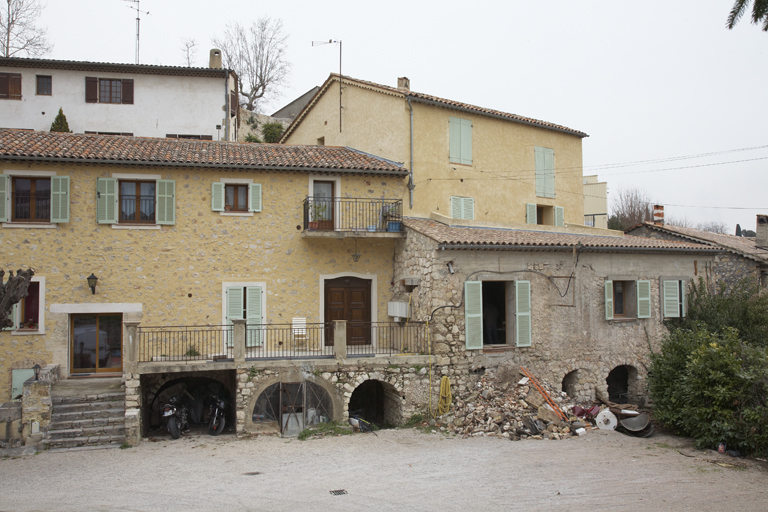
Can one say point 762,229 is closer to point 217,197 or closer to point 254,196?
point 254,196

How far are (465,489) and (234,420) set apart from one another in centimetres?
715

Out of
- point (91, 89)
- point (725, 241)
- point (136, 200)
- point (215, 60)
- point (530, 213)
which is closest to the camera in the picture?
point (136, 200)

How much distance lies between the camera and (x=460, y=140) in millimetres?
19047

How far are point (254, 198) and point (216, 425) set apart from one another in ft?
20.7

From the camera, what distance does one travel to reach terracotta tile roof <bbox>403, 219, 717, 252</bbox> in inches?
580

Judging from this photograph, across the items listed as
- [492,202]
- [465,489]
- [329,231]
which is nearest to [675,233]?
[492,202]

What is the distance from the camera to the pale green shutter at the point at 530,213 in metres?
20.8

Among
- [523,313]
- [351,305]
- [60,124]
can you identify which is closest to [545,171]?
[523,313]

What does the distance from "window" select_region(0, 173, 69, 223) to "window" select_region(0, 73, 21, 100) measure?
9.47 m

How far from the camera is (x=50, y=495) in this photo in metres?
9.69

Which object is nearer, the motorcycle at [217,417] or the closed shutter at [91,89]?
Answer: the motorcycle at [217,417]

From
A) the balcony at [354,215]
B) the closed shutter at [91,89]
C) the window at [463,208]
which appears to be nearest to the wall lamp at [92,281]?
the balcony at [354,215]

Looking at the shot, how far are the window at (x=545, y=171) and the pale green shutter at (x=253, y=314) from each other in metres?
11.4

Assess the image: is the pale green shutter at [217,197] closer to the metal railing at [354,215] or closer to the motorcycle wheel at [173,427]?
the metal railing at [354,215]
